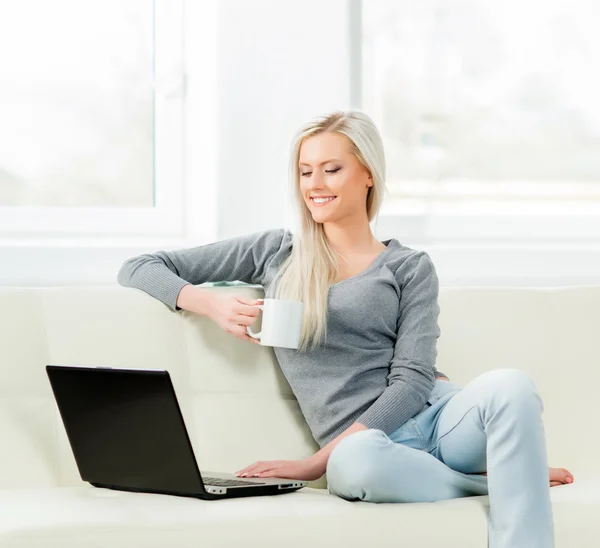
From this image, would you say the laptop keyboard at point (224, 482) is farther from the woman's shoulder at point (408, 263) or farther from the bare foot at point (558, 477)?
the woman's shoulder at point (408, 263)

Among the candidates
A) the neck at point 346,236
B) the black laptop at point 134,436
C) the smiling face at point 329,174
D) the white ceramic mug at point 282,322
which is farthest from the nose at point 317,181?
the black laptop at point 134,436

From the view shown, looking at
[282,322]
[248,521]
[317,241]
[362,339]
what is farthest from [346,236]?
[248,521]

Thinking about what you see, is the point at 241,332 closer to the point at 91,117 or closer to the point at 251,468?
the point at 251,468

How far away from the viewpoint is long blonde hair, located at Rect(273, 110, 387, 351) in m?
2.09

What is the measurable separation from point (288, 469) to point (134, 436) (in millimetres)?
353

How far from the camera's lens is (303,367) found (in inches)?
82.9

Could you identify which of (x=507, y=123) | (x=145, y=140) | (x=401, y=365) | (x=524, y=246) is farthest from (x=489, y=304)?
(x=145, y=140)

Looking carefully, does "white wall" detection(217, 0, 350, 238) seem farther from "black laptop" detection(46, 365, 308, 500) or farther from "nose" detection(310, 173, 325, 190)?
"black laptop" detection(46, 365, 308, 500)

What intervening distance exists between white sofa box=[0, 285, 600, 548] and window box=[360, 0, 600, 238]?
28.5 inches

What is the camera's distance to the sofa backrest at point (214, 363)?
2049 millimetres

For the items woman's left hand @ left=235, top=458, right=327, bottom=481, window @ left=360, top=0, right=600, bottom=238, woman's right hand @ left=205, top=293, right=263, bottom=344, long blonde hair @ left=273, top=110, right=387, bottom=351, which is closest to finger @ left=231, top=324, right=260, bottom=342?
woman's right hand @ left=205, top=293, right=263, bottom=344

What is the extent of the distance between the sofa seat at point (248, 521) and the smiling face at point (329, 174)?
69 centimetres

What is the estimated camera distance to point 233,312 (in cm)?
207

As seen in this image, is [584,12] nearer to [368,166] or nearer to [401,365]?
[368,166]
